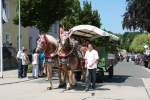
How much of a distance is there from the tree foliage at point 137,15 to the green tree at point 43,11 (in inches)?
492

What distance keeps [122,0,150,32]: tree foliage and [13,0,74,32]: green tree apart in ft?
41.0

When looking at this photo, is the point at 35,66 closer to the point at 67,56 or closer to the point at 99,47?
the point at 99,47

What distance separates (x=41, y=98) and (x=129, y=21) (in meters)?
25.6

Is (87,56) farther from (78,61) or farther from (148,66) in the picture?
(148,66)

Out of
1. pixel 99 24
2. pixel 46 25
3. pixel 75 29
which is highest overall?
pixel 99 24

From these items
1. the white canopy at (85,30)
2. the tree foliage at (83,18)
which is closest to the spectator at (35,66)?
the white canopy at (85,30)

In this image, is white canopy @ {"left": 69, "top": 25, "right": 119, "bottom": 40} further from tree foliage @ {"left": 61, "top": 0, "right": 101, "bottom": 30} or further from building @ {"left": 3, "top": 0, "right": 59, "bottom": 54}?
tree foliage @ {"left": 61, "top": 0, "right": 101, "bottom": 30}

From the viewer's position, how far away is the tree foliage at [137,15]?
1262 inches

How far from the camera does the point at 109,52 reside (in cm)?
1510

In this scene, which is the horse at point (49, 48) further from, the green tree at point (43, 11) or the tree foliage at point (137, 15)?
the tree foliage at point (137, 15)

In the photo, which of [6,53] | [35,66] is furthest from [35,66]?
[6,53]

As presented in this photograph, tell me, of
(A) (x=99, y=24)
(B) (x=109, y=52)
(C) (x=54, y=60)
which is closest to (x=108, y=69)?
(B) (x=109, y=52)

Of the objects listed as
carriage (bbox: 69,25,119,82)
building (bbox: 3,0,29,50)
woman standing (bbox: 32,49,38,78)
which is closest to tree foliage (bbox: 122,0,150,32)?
building (bbox: 3,0,29,50)

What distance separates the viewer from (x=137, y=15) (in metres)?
33.0
